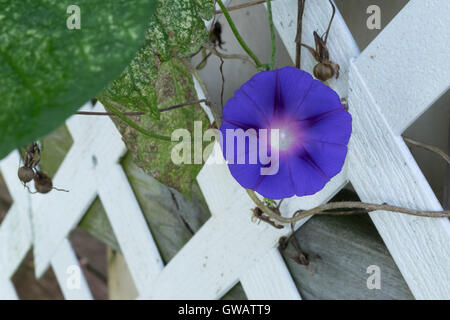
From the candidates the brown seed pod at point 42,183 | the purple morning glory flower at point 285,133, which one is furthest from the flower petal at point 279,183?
the brown seed pod at point 42,183

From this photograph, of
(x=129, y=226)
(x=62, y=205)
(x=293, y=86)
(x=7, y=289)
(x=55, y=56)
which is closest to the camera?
(x=55, y=56)

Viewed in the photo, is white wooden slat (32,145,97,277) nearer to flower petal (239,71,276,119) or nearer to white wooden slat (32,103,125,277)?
white wooden slat (32,103,125,277)

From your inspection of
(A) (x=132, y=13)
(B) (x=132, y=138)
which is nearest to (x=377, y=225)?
(B) (x=132, y=138)

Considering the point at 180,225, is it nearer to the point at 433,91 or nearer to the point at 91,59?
the point at 433,91

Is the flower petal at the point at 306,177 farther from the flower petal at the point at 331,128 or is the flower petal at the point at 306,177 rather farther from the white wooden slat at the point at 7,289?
the white wooden slat at the point at 7,289

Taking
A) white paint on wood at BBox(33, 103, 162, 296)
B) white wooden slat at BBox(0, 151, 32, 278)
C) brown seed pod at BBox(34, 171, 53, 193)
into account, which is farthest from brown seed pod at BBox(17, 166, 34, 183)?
white wooden slat at BBox(0, 151, 32, 278)

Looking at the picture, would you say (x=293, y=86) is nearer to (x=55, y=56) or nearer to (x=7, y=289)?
(x=55, y=56)

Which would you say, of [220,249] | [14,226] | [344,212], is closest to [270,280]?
[220,249]

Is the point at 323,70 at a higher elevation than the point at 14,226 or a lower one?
higher
